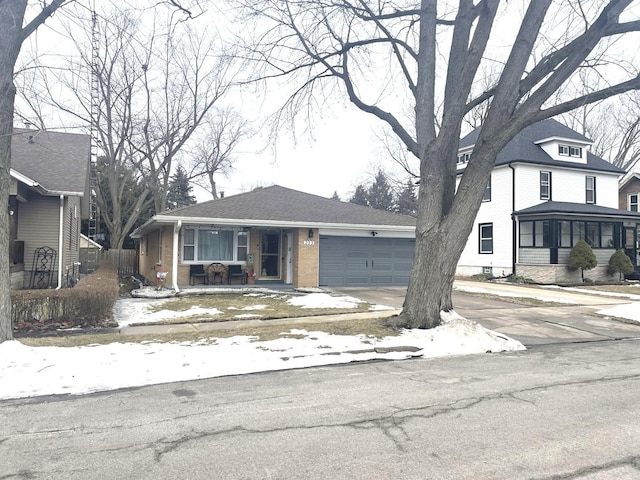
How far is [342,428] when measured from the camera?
4246mm

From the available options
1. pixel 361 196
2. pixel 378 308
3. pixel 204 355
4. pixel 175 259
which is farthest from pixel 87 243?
pixel 204 355

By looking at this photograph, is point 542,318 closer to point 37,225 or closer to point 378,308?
point 378,308

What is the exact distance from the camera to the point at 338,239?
18641 millimetres

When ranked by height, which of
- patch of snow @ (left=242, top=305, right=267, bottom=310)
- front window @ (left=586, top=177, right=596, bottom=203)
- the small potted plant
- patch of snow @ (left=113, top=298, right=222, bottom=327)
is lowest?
patch of snow @ (left=113, top=298, right=222, bottom=327)

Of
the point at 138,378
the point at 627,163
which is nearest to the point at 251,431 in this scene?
the point at 138,378

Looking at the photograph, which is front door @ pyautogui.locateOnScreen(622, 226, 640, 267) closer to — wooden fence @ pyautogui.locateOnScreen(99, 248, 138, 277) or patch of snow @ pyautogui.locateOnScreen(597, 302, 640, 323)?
patch of snow @ pyautogui.locateOnScreen(597, 302, 640, 323)

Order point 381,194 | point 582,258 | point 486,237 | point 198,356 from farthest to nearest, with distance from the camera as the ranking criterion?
point 381,194 → point 486,237 → point 582,258 → point 198,356

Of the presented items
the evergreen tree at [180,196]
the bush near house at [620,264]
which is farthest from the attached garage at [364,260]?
the evergreen tree at [180,196]

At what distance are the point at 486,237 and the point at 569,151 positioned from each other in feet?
22.6

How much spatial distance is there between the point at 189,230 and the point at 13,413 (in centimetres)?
1269

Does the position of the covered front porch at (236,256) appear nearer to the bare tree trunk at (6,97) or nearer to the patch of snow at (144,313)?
the patch of snow at (144,313)

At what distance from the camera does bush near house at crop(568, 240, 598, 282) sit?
23.0m

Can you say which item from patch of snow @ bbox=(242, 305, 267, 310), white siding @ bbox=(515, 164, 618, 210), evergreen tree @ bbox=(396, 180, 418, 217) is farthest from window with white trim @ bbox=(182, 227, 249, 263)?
evergreen tree @ bbox=(396, 180, 418, 217)

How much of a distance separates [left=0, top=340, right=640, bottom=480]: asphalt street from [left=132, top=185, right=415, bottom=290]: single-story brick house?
1123 cm
